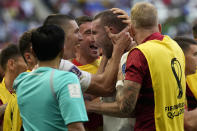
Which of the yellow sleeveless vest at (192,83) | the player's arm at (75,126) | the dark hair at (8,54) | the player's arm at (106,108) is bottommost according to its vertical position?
the yellow sleeveless vest at (192,83)

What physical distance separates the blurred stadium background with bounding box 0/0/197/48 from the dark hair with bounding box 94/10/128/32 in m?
13.5

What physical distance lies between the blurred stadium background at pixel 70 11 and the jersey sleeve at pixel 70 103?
14.8 metres

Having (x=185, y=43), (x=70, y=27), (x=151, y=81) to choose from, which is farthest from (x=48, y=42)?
(x=185, y=43)

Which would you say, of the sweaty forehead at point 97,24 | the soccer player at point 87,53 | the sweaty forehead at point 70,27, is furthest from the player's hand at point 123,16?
the soccer player at point 87,53

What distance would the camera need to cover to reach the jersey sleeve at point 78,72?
11.9 feet

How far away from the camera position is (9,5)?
19.6 meters

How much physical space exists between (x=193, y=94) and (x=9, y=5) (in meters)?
16.6

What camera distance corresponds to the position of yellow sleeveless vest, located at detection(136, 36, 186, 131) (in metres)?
3.38

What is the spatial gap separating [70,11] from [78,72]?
16115 millimetres

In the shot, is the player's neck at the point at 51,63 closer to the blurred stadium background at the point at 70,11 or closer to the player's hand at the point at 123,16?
the player's hand at the point at 123,16

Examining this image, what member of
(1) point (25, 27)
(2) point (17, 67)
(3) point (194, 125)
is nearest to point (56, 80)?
(3) point (194, 125)

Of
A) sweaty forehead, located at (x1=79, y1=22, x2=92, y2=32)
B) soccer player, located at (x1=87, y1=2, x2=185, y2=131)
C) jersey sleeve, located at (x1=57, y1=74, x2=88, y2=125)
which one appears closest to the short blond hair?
soccer player, located at (x1=87, y1=2, x2=185, y2=131)

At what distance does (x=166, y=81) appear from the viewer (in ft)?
11.2

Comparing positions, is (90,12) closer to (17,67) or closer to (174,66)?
(17,67)
